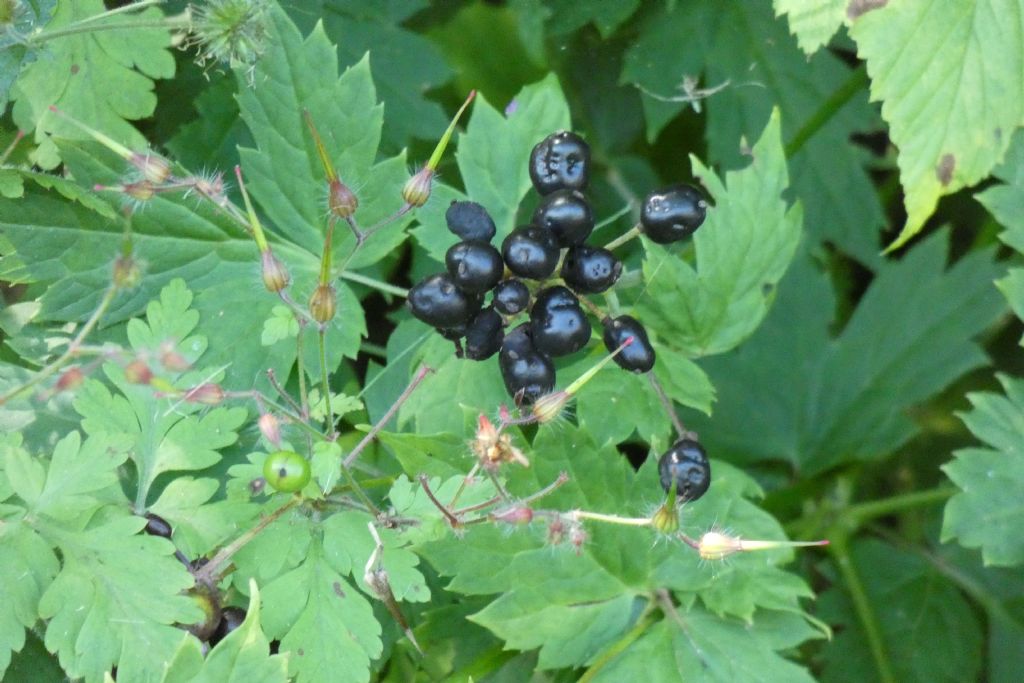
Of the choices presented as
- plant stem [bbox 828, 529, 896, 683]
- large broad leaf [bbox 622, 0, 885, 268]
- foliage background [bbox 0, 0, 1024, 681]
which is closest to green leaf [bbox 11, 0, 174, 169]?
foliage background [bbox 0, 0, 1024, 681]

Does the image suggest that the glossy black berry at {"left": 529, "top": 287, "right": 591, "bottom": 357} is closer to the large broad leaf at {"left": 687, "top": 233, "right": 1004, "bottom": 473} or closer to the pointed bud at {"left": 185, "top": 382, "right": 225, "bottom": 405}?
the pointed bud at {"left": 185, "top": 382, "right": 225, "bottom": 405}

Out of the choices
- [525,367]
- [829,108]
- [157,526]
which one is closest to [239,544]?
[157,526]

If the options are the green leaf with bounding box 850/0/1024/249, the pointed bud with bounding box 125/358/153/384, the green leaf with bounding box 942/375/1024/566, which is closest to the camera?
the pointed bud with bounding box 125/358/153/384

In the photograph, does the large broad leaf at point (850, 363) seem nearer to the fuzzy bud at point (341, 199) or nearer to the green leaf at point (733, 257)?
the green leaf at point (733, 257)

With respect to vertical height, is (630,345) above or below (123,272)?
below

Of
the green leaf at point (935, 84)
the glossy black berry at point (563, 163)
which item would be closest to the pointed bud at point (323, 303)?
the glossy black berry at point (563, 163)

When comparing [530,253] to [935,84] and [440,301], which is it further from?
[935,84]
